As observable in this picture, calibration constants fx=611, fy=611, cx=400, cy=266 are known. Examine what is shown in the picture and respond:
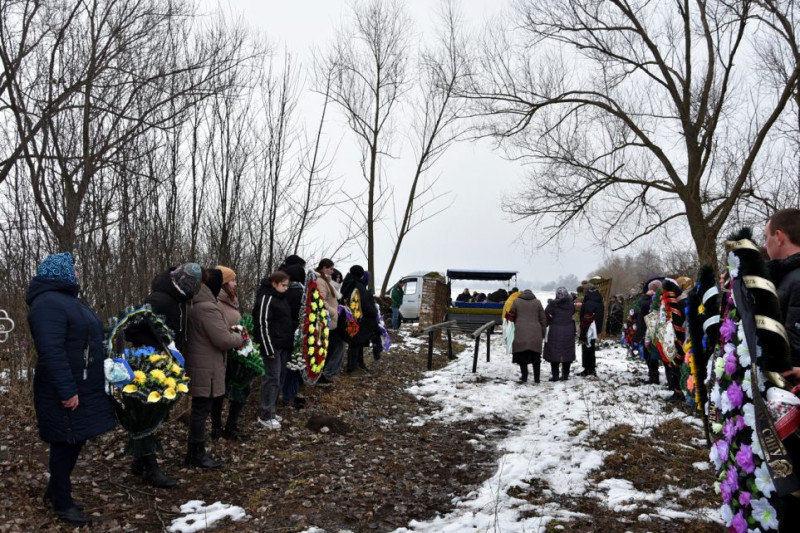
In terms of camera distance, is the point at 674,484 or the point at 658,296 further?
the point at 658,296

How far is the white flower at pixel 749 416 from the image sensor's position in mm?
3256

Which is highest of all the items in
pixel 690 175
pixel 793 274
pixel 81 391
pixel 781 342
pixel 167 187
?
pixel 690 175

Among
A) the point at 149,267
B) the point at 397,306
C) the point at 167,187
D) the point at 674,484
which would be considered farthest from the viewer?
the point at 397,306

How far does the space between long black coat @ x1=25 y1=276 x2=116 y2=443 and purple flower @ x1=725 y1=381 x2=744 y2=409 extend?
427 cm

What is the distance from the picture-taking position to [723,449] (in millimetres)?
3611

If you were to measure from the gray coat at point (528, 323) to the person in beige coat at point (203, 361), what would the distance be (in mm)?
6744

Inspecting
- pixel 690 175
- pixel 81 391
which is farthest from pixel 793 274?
pixel 690 175

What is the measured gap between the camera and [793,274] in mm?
3320

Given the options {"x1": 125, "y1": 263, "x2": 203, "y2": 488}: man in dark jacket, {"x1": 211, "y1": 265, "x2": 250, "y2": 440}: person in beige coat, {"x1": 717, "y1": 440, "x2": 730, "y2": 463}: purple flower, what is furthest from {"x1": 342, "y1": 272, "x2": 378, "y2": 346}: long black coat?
A: {"x1": 717, "y1": 440, "x2": 730, "y2": 463}: purple flower

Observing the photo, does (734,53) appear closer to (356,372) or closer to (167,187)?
(356,372)

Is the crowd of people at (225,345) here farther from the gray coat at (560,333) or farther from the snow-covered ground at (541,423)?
the gray coat at (560,333)

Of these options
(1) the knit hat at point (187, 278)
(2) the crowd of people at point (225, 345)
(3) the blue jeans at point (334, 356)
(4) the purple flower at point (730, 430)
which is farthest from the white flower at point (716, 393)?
(3) the blue jeans at point (334, 356)

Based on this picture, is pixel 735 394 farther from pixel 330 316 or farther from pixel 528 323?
pixel 528 323

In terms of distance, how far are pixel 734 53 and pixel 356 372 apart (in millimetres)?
13495
